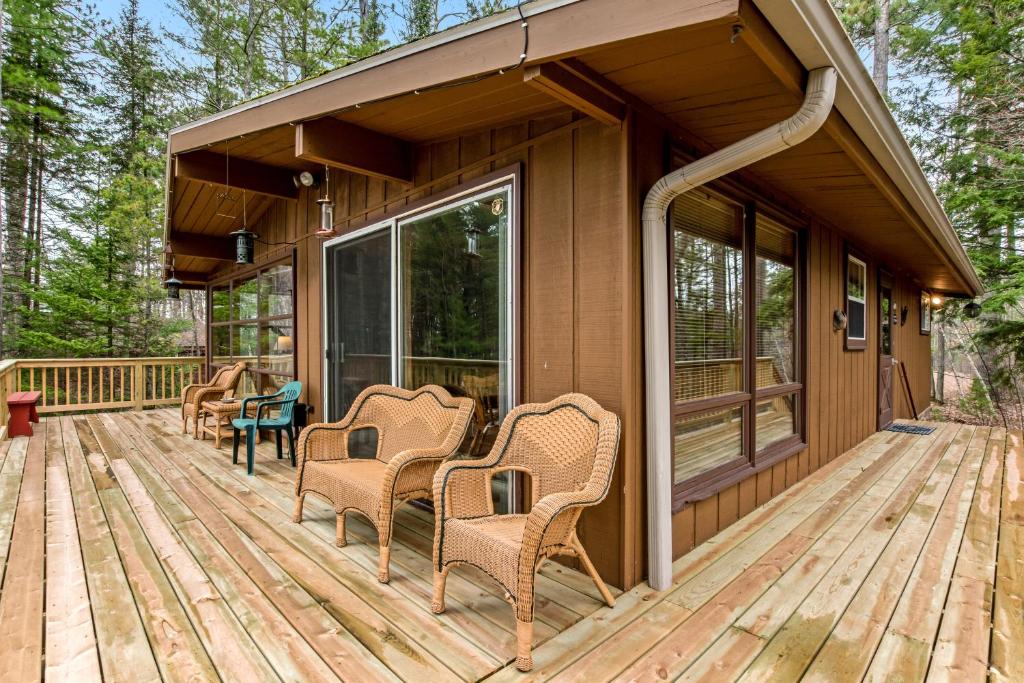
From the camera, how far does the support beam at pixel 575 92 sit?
175cm

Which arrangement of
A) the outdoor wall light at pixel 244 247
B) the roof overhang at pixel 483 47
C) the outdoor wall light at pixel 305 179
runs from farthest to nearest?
1. the outdoor wall light at pixel 244 247
2. the outdoor wall light at pixel 305 179
3. the roof overhang at pixel 483 47

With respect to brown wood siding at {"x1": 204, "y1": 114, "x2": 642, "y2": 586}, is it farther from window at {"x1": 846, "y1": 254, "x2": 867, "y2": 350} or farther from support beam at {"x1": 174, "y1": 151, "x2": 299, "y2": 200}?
window at {"x1": 846, "y1": 254, "x2": 867, "y2": 350}

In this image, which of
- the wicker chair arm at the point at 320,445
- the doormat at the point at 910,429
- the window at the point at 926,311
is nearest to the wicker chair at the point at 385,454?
the wicker chair arm at the point at 320,445

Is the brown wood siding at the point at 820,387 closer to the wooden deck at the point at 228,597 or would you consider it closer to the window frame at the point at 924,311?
the wooden deck at the point at 228,597

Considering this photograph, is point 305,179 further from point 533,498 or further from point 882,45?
point 882,45

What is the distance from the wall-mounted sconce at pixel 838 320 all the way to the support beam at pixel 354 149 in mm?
3809

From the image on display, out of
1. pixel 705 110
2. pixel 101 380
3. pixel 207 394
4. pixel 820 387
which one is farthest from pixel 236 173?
pixel 101 380

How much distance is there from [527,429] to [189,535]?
1957 mm

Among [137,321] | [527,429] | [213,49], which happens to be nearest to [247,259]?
[527,429]

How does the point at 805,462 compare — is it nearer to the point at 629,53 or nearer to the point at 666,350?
the point at 666,350

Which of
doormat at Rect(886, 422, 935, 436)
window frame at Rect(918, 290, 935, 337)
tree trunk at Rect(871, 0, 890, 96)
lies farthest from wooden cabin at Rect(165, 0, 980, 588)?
tree trunk at Rect(871, 0, 890, 96)

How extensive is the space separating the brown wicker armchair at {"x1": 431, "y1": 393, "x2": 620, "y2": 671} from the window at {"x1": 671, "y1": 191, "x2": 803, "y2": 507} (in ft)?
2.15

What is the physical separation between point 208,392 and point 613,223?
5.25m

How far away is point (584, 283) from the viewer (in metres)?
2.24
